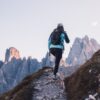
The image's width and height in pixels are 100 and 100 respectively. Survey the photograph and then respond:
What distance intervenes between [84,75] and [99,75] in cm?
128

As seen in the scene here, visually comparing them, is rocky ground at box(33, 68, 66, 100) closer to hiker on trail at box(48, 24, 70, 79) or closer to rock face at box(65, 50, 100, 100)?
rock face at box(65, 50, 100, 100)

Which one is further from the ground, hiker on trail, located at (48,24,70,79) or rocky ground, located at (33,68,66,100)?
hiker on trail, located at (48,24,70,79)

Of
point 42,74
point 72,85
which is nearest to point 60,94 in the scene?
point 72,85

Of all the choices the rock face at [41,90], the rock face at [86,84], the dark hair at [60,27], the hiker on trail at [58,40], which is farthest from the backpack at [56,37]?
the rock face at [41,90]

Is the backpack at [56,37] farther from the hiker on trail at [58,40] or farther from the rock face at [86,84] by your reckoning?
the rock face at [86,84]

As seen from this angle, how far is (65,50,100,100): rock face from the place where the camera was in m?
19.8

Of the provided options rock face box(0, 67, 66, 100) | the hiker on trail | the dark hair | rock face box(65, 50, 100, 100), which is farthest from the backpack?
rock face box(0, 67, 66, 100)

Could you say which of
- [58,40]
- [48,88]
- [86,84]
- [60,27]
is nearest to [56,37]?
[58,40]

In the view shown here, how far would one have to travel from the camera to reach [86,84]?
21031mm

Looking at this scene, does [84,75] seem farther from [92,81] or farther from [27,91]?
[27,91]

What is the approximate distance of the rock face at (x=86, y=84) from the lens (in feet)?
65.0

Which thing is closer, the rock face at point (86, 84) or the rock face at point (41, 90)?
the rock face at point (86, 84)

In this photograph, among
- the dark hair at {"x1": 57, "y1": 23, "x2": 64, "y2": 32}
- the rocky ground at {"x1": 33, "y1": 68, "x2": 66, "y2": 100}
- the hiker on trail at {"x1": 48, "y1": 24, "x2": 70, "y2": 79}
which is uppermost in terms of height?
the dark hair at {"x1": 57, "y1": 23, "x2": 64, "y2": 32}

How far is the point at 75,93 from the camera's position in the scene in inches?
834
